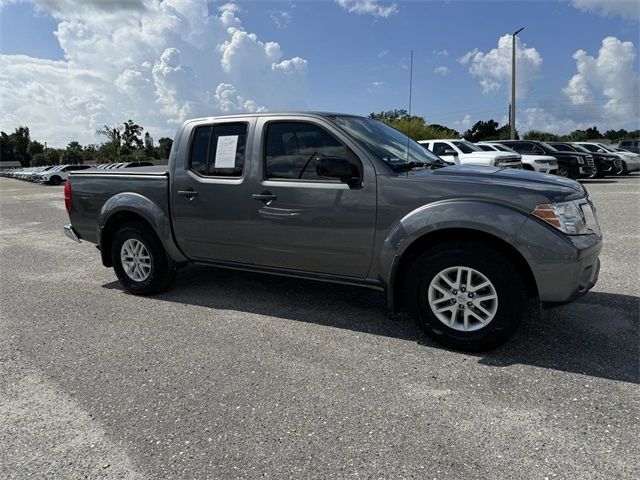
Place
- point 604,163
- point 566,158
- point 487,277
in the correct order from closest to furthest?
point 487,277 → point 566,158 → point 604,163

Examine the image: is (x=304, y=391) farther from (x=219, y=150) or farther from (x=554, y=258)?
(x=219, y=150)

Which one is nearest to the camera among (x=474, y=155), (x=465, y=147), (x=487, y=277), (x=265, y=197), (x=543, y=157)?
(x=487, y=277)

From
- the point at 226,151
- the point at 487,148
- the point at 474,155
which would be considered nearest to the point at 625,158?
the point at 487,148

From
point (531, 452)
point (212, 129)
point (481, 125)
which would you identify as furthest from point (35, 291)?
point (481, 125)

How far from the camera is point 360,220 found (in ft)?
12.7

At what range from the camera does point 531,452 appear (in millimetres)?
2461

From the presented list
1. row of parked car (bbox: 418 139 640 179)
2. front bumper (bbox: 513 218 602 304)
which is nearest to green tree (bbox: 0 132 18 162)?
row of parked car (bbox: 418 139 640 179)

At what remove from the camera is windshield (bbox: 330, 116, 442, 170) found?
4012 millimetres

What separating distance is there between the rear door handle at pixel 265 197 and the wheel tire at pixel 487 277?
137 centimetres

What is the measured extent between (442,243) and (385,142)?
45.9 inches

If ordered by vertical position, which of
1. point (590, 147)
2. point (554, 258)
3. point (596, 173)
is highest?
point (590, 147)

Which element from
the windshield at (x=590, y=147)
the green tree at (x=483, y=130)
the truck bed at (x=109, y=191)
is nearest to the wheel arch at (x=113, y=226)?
the truck bed at (x=109, y=191)

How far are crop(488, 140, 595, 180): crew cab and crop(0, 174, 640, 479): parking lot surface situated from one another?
1452 cm

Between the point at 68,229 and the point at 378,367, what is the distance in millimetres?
4280
